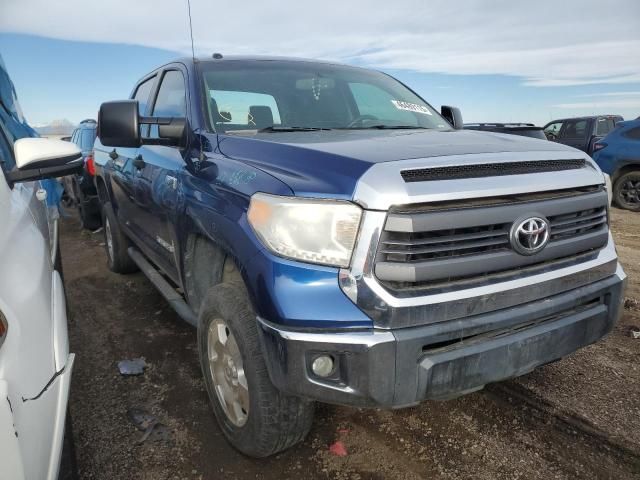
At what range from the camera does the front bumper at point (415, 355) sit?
1.61 m

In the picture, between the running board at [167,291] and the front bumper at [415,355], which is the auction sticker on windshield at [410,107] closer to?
the front bumper at [415,355]

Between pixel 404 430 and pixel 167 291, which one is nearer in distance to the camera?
→ pixel 404 430

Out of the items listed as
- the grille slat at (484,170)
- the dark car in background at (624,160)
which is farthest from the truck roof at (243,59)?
the dark car in background at (624,160)

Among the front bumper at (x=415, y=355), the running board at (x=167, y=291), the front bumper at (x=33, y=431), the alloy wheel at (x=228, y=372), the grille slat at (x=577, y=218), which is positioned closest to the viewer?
the front bumper at (x=33, y=431)

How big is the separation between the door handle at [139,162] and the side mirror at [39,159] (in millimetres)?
907

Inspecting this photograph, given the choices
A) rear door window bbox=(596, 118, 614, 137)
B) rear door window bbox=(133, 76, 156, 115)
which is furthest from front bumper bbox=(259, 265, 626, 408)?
rear door window bbox=(596, 118, 614, 137)

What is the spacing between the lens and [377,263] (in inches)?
64.4

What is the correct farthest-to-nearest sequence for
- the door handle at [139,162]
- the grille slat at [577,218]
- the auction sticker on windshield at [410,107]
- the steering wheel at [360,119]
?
the door handle at [139,162], the auction sticker on windshield at [410,107], the steering wheel at [360,119], the grille slat at [577,218]

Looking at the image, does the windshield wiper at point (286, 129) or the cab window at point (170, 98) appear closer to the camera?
the windshield wiper at point (286, 129)

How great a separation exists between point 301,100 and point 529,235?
1.66 meters

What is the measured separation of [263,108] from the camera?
2.77 meters

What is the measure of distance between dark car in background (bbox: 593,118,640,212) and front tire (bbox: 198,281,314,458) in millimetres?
8556

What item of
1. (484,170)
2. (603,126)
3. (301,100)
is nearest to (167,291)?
(301,100)

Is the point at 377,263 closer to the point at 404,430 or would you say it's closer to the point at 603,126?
the point at 404,430
